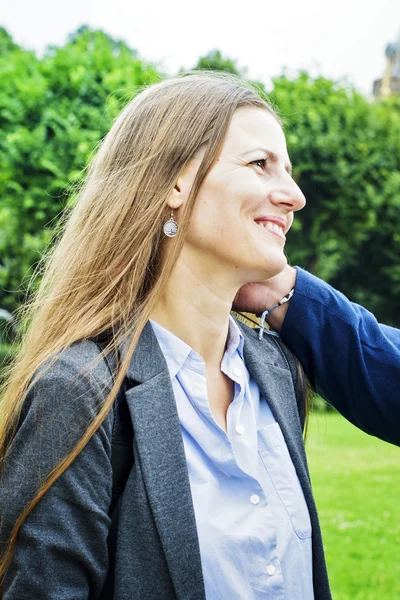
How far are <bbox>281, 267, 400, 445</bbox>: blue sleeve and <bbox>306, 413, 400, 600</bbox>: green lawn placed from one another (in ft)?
1.04

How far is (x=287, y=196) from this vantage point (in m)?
2.26

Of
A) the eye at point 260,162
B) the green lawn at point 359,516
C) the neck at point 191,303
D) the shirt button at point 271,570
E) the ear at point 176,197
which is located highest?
the eye at point 260,162

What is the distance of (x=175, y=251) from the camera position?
7.26 ft

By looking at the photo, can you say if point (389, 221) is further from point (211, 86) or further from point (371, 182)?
point (211, 86)

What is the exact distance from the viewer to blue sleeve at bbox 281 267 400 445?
236 centimetres

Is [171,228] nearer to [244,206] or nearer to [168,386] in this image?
[244,206]

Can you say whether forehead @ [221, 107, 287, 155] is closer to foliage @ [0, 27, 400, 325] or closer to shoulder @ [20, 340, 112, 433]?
shoulder @ [20, 340, 112, 433]

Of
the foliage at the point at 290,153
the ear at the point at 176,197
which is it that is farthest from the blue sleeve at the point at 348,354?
the foliage at the point at 290,153

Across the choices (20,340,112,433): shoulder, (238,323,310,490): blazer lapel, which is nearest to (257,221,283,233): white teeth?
(238,323,310,490): blazer lapel

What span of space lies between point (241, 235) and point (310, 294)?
40 cm

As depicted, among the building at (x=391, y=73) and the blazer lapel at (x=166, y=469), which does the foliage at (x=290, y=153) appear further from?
the building at (x=391, y=73)

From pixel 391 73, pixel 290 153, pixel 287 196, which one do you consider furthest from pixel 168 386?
pixel 391 73

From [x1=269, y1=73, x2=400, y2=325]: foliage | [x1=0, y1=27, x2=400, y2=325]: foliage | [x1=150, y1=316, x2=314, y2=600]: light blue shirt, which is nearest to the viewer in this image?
[x1=150, y1=316, x2=314, y2=600]: light blue shirt

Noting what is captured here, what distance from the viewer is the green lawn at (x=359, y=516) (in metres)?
4.98
